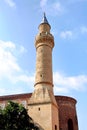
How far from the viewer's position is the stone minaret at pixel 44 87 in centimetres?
2292

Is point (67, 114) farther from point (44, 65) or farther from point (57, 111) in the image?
point (44, 65)

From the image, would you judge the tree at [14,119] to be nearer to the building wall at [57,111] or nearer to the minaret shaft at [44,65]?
the building wall at [57,111]

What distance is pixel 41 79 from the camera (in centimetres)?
2489

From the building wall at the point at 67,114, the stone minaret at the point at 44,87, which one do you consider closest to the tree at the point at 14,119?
the stone minaret at the point at 44,87

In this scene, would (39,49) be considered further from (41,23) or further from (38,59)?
(41,23)

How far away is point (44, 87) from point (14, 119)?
5.69 m

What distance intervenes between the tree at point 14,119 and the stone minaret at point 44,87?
2848mm

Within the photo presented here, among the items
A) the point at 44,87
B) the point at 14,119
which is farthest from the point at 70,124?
the point at 14,119

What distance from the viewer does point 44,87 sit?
24500 mm

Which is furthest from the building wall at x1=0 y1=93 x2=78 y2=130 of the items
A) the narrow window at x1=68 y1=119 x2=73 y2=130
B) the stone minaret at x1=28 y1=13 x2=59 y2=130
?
the narrow window at x1=68 y1=119 x2=73 y2=130

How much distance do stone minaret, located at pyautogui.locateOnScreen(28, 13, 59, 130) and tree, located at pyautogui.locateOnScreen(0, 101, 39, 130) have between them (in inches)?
112

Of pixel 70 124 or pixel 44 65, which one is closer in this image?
pixel 44 65

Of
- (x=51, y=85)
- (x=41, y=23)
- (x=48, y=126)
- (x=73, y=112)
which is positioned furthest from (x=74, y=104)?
(x=41, y=23)

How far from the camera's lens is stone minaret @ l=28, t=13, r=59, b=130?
22.9 m
